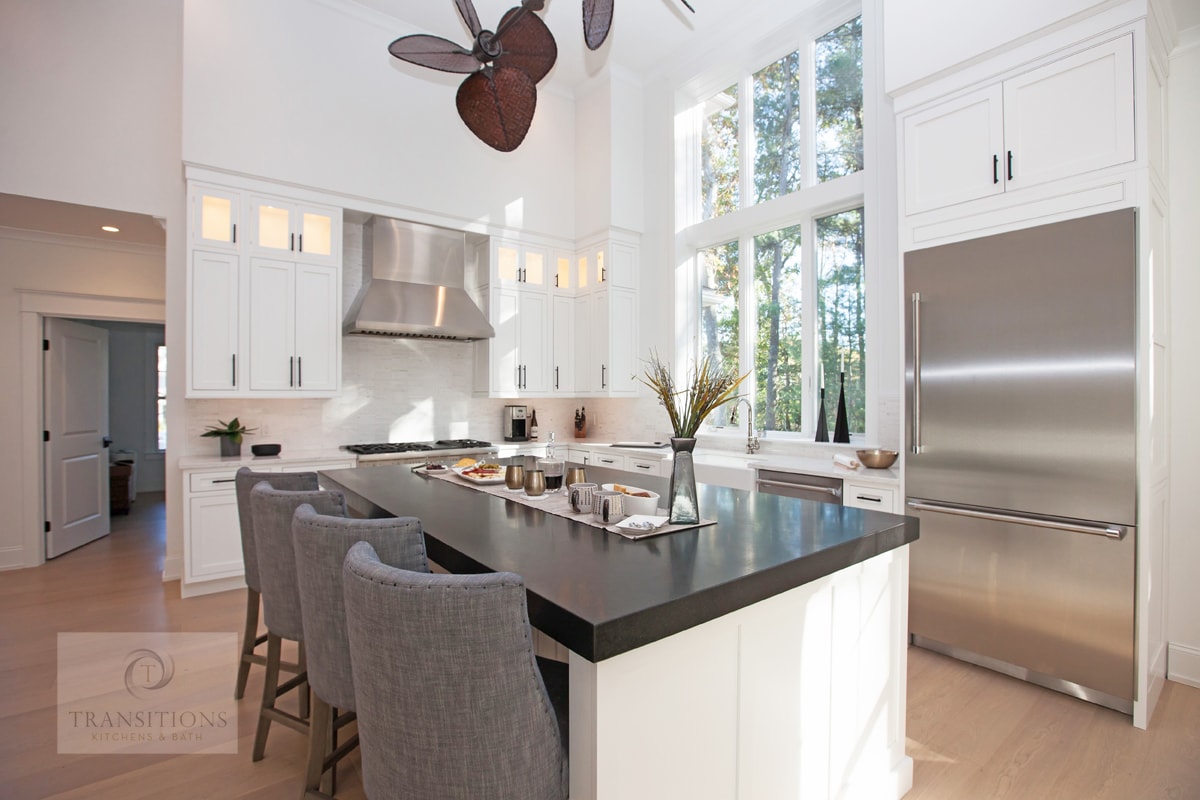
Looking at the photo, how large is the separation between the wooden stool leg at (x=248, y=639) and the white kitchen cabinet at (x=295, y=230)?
108 inches

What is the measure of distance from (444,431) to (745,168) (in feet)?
11.6

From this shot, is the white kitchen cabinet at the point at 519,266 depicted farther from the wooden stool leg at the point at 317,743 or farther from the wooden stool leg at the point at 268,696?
the wooden stool leg at the point at 317,743

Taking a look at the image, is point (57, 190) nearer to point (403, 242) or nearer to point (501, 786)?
point (403, 242)

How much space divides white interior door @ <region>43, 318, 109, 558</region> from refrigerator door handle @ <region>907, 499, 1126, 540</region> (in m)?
6.47

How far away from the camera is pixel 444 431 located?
5285 mm

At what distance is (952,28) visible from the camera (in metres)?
2.75

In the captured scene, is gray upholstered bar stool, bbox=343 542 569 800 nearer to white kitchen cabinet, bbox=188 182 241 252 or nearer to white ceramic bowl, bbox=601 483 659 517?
white ceramic bowl, bbox=601 483 659 517

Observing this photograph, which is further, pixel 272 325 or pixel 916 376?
pixel 272 325

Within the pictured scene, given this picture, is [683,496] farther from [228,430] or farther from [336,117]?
[336,117]

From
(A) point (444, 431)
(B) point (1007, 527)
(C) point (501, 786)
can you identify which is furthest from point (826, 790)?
(A) point (444, 431)

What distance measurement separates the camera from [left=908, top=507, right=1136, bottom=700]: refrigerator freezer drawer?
230 centimetres

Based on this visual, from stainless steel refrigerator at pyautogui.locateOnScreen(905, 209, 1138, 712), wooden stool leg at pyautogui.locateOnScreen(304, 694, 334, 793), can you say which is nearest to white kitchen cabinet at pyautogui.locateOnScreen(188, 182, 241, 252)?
wooden stool leg at pyautogui.locateOnScreen(304, 694, 334, 793)

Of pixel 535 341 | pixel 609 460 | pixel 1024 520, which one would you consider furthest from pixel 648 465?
pixel 1024 520

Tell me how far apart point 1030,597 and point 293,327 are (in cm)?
474
